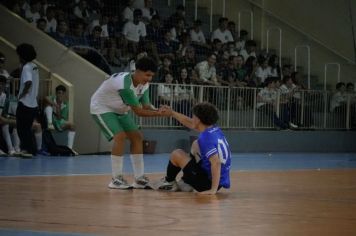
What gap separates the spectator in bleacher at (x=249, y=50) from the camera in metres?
24.8

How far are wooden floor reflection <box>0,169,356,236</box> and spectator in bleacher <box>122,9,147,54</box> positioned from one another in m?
10.4

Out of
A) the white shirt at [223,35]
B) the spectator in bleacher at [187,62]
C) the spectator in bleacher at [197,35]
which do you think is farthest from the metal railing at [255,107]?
the white shirt at [223,35]

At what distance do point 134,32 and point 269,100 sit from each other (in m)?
4.08

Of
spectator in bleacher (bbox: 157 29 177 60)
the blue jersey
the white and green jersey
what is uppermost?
spectator in bleacher (bbox: 157 29 177 60)

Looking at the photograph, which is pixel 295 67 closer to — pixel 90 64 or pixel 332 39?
pixel 332 39

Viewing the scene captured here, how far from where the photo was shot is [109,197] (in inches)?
362

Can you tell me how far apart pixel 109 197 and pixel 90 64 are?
33.8 feet

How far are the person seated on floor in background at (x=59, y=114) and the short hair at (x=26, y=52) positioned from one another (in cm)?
182

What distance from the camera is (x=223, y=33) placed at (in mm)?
25047

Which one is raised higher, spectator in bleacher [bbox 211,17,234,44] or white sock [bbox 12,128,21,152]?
spectator in bleacher [bbox 211,17,234,44]

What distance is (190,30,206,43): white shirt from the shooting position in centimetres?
2394

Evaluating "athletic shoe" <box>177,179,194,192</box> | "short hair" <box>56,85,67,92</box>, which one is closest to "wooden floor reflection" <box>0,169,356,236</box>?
"athletic shoe" <box>177,179,194,192</box>

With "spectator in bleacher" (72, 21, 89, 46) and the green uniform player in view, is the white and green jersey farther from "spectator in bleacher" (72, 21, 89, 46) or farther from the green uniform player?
"spectator in bleacher" (72, 21, 89, 46)

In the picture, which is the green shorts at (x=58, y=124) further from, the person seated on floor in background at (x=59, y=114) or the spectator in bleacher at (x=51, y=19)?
the spectator in bleacher at (x=51, y=19)
